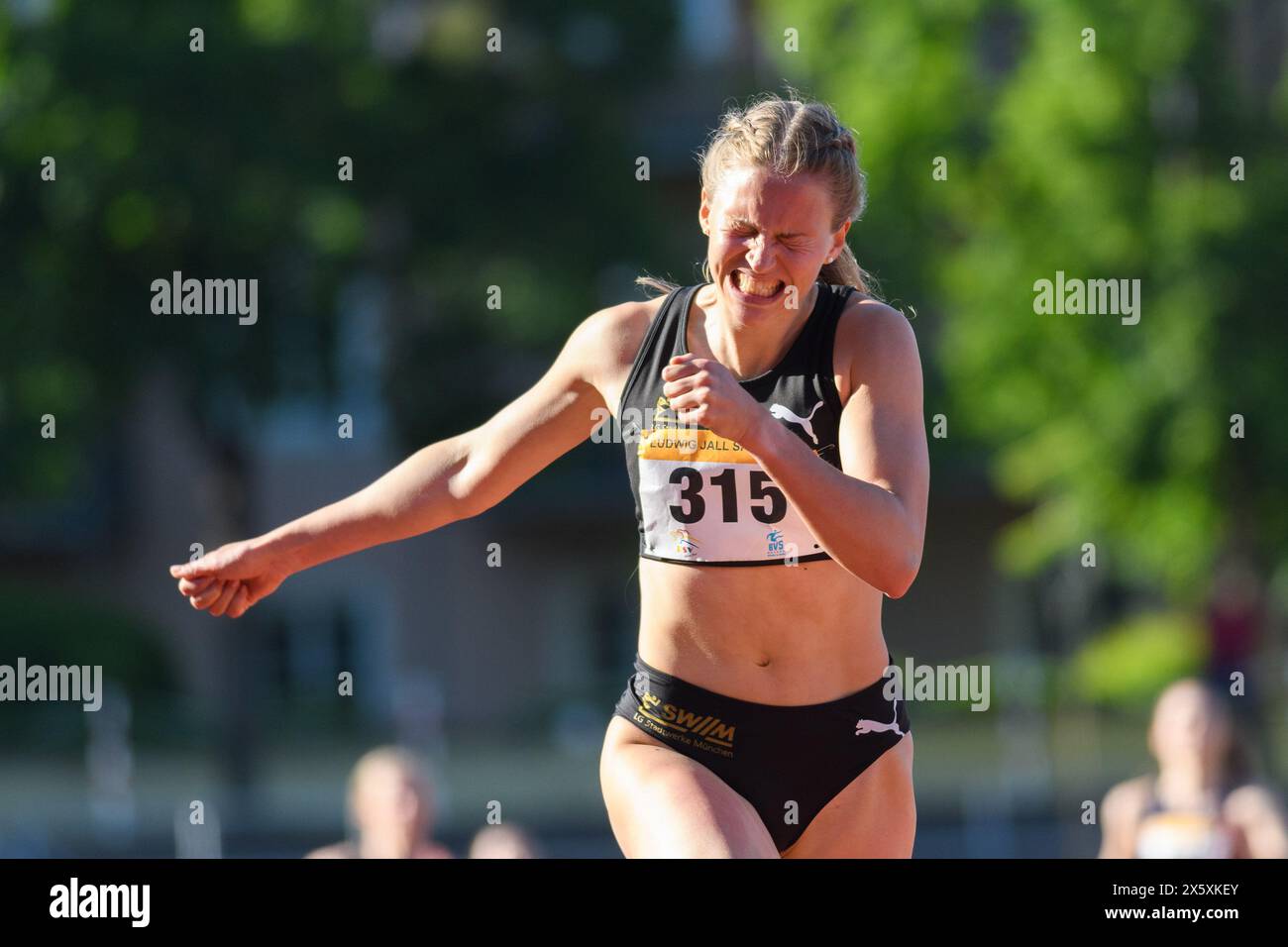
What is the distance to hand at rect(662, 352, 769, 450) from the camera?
11.0ft

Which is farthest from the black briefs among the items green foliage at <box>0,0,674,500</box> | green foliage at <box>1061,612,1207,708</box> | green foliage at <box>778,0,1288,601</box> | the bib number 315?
green foliage at <box>1061,612,1207,708</box>

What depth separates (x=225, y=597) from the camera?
414cm

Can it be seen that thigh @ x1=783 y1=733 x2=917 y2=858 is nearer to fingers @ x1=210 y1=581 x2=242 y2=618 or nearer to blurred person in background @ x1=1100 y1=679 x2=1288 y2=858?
fingers @ x1=210 y1=581 x2=242 y2=618

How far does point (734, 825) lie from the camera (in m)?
3.81

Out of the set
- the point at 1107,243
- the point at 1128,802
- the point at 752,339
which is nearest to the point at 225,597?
the point at 752,339

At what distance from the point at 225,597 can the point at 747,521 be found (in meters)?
1.18

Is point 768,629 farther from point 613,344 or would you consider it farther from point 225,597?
point 225,597

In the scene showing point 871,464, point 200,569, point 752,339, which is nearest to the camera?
point 871,464

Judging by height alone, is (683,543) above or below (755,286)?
below

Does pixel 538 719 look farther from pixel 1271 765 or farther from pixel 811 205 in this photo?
pixel 811 205

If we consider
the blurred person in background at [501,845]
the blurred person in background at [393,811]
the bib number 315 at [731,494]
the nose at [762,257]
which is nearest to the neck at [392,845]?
the blurred person in background at [393,811]

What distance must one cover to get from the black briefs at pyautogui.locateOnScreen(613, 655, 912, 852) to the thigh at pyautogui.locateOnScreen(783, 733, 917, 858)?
2 centimetres

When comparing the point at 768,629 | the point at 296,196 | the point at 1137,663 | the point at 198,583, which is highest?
the point at 296,196
